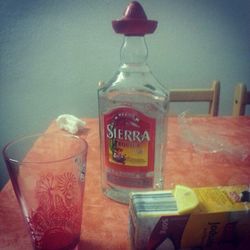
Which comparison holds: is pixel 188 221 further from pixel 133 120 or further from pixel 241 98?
pixel 241 98

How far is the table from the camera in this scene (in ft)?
1.27

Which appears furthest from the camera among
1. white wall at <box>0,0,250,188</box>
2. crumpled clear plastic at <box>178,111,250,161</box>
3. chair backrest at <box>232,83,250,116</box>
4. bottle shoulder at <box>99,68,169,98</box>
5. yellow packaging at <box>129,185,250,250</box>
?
white wall at <box>0,0,250,188</box>

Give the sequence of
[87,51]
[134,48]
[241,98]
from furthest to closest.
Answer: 1. [87,51]
2. [241,98]
3. [134,48]

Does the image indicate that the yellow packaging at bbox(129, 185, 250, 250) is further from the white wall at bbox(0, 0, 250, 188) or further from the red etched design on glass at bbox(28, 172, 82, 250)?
the white wall at bbox(0, 0, 250, 188)

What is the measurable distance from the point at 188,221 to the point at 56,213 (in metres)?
0.16

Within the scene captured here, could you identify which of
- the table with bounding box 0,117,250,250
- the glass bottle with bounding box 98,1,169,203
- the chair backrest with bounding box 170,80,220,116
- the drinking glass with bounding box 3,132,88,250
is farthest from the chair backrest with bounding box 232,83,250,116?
the drinking glass with bounding box 3,132,88,250

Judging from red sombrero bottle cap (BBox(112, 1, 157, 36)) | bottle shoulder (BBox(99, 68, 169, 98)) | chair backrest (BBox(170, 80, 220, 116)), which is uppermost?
red sombrero bottle cap (BBox(112, 1, 157, 36))

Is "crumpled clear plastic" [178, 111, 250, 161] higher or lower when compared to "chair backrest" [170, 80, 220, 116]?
lower

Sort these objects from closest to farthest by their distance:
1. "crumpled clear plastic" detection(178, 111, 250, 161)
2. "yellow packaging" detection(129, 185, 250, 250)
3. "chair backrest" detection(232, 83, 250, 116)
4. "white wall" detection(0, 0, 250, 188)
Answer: "yellow packaging" detection(129, 185, 250, 250) < "crumpled clear plastic" detection(178, 111, 250, 161) < "chair backrest" detection(232, 83, 250, 116) < "white wall" detection(0, 0, 250, 188)

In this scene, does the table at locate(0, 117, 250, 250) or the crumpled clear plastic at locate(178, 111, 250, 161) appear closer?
the table at locate(0, 117, 250, 250)

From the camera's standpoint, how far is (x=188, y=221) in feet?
1.07

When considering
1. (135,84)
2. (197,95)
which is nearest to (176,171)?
(135,84)

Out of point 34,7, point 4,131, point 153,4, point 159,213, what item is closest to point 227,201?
point 159,213

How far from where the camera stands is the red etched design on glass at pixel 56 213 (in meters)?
0.35
